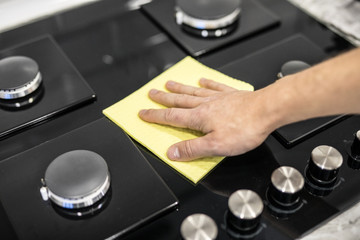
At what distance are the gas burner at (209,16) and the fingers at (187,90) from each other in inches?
7.4

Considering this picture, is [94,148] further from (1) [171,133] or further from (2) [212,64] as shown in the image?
(2) [212,64]

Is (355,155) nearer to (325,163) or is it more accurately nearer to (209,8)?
(325,163)

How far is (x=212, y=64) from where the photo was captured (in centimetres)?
101

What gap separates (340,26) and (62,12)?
0.70m

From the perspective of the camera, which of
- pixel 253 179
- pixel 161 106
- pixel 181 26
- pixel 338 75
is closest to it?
pixel 338 75

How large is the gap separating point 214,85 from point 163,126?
14cm

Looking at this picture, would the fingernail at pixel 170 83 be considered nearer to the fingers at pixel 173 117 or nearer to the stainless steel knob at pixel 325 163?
the fingers at pixel 173 117

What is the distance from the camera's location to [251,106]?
78 centimetres

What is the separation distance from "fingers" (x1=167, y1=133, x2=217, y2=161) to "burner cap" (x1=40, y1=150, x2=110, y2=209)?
0.13m

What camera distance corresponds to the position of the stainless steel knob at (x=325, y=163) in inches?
29.9

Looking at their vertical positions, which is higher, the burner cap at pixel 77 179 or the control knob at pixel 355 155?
the burner cap at pixel 77 179

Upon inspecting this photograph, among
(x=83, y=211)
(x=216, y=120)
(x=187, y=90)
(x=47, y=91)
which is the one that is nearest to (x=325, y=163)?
(x=216, y=120)

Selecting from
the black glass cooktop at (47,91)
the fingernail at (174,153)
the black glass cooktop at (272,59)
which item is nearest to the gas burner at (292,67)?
the black glass cooktop at (272,59)

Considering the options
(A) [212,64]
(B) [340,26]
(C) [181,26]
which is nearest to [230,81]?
(A) [212,64]
